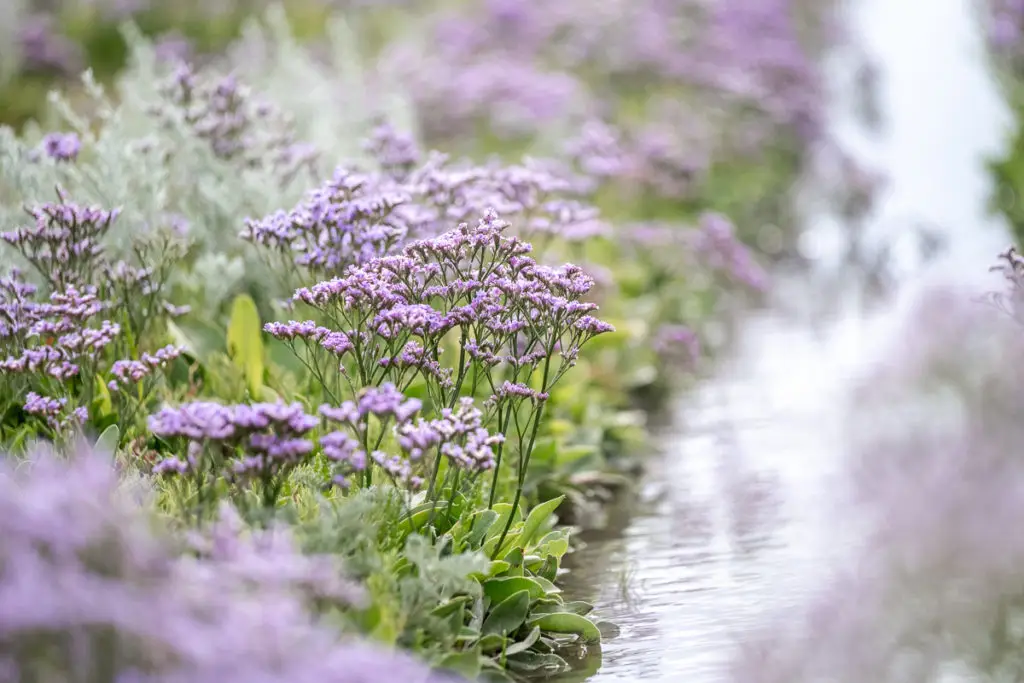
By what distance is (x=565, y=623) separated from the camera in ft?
16.4

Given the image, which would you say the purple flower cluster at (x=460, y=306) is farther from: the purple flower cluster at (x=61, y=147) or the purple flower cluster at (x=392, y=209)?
the purple flower cluster at (x=61, y=147)

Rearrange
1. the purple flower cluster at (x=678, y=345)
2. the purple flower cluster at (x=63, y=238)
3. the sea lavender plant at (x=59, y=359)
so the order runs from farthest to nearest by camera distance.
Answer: the purple flower cluster at (x=678, y=345), the purple flower cluster at (x=63, y=238), the sea lavender plant at (x=59, y=359)

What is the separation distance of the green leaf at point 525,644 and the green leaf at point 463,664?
512 mm

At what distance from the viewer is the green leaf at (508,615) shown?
4.79 meters

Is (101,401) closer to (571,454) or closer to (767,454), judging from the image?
(571,454)

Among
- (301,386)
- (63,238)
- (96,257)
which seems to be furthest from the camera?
(301,386)

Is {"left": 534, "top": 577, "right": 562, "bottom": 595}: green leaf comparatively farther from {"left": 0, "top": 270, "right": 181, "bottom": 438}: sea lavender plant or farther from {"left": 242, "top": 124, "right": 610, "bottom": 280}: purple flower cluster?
{"left": 0, "top": 270, "right": 181, "bottom": 438}: sea lavender plant

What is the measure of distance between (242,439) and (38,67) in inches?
450

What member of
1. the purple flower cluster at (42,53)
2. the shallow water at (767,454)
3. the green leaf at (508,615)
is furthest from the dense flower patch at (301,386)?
the purple flower cluster at (42,53)

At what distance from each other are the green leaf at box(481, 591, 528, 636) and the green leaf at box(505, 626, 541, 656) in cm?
5

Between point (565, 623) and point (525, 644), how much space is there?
0.86 ft

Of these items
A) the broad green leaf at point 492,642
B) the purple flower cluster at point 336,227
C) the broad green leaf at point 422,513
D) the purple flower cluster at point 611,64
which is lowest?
the broad green leaf at point 492,642

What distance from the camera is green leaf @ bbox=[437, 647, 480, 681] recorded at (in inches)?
166

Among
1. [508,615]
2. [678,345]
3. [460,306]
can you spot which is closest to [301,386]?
[460,306]
